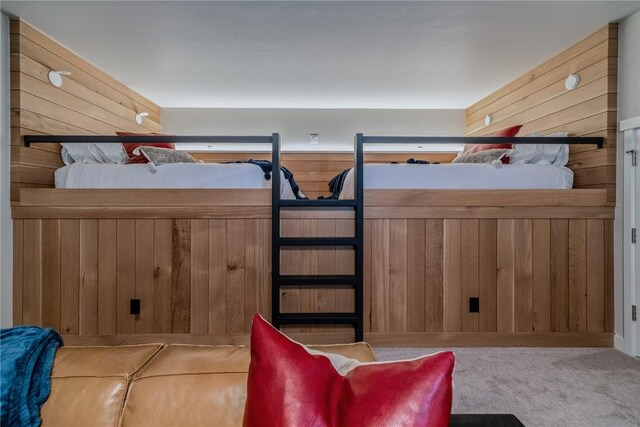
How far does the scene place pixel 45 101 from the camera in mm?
2639

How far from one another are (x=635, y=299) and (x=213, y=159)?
4.36 metres

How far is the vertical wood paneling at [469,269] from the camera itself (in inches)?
99.1

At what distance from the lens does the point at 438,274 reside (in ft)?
8.29

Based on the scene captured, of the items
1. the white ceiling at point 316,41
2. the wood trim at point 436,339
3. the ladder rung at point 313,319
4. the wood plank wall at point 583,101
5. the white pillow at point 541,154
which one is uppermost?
the white ceiling at point 316,41

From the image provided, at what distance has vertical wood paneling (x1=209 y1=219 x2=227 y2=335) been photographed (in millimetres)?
2479

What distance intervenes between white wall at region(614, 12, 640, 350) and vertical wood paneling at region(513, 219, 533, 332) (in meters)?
0.58

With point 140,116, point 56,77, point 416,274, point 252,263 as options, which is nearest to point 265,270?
point 252,263

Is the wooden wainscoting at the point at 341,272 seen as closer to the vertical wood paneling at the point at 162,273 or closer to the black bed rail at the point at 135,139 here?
the vertical wood paneling at the point at 162,273

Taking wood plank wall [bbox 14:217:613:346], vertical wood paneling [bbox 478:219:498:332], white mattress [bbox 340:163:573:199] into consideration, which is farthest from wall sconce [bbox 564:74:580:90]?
vertical wood paneling [bbox 478:219:498:332]

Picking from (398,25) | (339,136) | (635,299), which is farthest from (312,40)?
(635,299)

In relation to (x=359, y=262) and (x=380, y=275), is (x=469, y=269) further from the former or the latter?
(x=359, y=262)

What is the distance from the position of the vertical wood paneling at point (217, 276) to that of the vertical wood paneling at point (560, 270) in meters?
2.35

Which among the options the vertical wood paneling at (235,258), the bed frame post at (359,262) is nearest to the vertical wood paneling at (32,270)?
the vertical wood paneling at (235,258)

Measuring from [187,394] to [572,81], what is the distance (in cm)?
331
